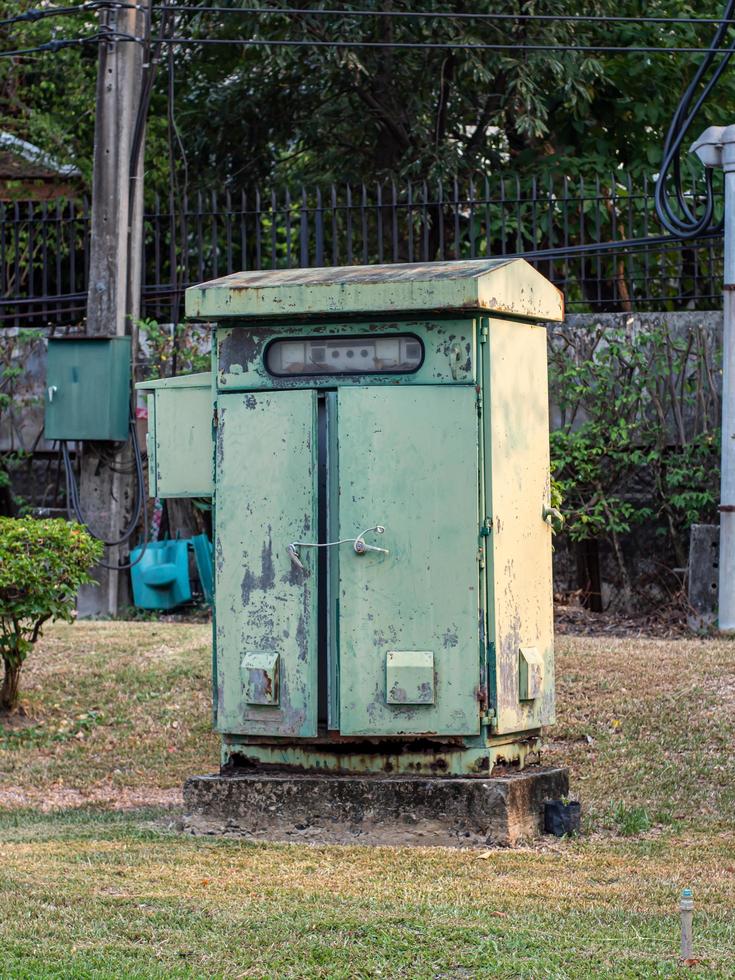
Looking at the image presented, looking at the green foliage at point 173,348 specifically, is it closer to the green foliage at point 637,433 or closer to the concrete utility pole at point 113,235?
the concrete utility pole at point 113,235

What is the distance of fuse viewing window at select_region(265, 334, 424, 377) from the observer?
603 cm

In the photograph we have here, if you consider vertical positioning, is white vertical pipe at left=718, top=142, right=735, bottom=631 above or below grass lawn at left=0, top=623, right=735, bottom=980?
above

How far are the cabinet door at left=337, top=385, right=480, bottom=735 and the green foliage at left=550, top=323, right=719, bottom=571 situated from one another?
522cm

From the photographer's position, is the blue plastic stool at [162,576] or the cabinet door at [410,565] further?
the blue plastic stool at [162,576]

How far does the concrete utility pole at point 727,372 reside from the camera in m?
8.68

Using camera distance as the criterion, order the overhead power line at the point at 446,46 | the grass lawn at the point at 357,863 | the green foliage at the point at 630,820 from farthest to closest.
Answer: the overhead power line at the point at 446,46
the green foliage at the point at 630,820
the grass lawn at the point at 357,863

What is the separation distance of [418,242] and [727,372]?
16.0 feet

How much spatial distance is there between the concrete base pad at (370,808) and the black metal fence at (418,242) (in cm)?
603

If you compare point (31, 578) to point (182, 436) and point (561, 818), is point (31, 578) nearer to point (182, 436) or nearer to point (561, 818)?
point (182, 436)

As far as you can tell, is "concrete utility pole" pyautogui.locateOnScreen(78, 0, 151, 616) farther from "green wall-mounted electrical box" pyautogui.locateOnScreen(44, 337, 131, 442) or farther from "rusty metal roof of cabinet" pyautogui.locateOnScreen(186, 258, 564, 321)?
"rusty metal roof of cabinet" pyautogui.locateOnScreen(186, 258, 564, 321)

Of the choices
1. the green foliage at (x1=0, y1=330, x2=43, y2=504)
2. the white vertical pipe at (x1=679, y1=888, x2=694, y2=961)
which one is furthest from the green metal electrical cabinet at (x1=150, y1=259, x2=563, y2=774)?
the green foliage at (x1=0, y1=330, x2=43, y2=504)

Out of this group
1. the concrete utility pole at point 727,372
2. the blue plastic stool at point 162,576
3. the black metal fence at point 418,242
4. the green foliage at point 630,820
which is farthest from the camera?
the blue plastic stool at point 162,576

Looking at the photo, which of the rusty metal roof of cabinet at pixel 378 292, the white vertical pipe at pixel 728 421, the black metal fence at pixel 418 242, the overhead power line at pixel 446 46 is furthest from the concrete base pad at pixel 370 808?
the overhead power line at pixel 446 46

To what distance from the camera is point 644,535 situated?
11.4 metres
